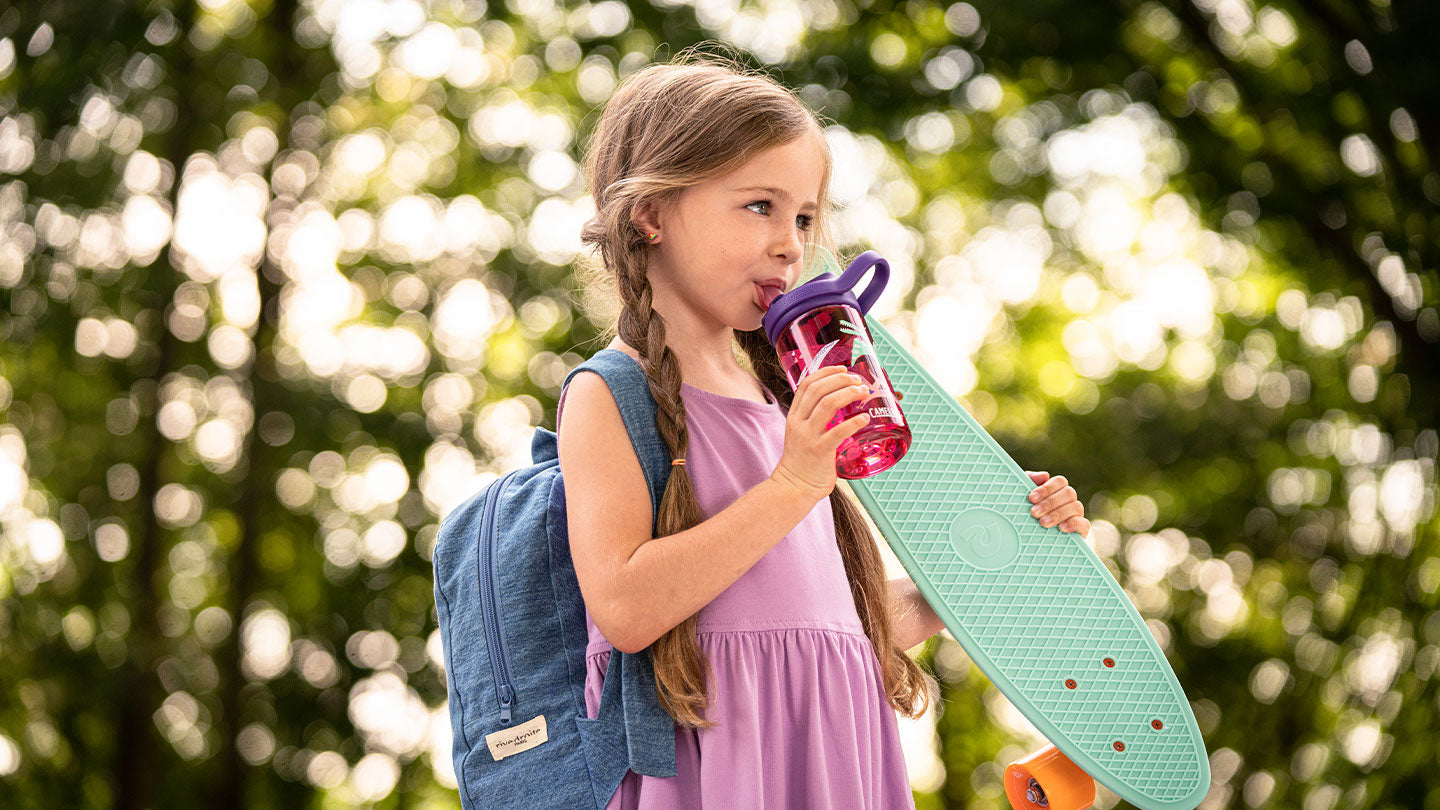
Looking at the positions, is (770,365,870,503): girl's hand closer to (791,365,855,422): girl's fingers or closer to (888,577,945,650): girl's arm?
(791,365,855,422): girl's fingers

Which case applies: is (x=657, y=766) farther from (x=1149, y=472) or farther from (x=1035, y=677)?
(x=1149, y=472)

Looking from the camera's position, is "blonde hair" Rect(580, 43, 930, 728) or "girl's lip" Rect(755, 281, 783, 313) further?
"girl's lip" Rect(755, 281, 783, 313)

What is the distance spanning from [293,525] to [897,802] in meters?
5.76

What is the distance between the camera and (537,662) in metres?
1.51

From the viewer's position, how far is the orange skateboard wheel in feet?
5.81

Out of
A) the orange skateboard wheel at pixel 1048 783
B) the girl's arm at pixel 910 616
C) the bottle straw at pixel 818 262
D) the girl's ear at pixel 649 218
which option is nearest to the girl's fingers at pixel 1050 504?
the girl's arm at pixel 910 616

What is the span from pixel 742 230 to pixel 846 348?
0.21 meters

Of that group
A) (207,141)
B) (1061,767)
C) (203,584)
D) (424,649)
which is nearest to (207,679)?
(203,584)

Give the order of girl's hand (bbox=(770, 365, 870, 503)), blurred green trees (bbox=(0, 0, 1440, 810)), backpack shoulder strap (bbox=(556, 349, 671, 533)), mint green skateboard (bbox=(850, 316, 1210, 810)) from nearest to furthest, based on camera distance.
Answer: girl's hand (bbox=(770, 365, 870, 503))
backpack shoulder strap (bbox=(556, 349, 671, 533))
mint green skateboard (bbox=(850, 316, 1210, 810))
blurred green trees (bbox=(0, 0, 1440, 810))

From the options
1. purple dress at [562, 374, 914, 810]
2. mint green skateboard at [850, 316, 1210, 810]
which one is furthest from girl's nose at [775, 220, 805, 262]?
mint green skateboard at [850, 316, 1210, 810]

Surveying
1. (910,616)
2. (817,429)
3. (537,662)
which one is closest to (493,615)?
(537,662)

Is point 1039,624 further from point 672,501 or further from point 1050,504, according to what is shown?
point 672,501

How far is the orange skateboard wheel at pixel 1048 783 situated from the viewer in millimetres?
1770

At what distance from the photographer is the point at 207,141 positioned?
669 centimetres
